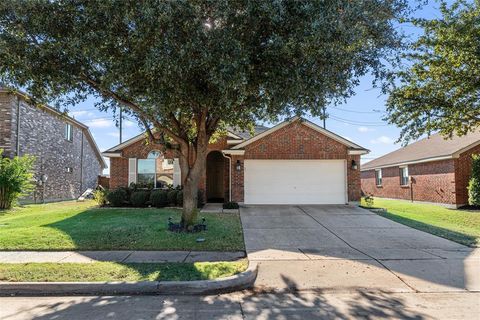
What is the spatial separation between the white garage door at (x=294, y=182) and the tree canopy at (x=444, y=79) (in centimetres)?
407

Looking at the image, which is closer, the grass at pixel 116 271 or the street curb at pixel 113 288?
the street curb at pixel 113 288

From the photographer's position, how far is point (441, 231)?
11406 millimetres

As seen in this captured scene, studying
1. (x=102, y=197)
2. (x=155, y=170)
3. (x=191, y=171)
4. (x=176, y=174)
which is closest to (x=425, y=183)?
(x=176, y=174)

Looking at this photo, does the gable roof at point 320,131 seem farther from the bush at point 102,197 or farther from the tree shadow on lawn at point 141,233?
the bush at point 102,197

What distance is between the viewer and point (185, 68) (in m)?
7.00

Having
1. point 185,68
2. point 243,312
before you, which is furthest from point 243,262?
point 185,68

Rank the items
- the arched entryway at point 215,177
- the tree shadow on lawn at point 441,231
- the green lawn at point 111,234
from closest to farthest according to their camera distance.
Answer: the green lawn at point 111,234
the tree shadow on lawn at point 441,231
the arched entryway at point 215,177

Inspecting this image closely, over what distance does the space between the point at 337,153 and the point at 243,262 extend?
11.5m

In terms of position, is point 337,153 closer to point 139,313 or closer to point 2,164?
point 139,313

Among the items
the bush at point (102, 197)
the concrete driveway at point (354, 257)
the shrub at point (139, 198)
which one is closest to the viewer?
the concrete driveway at point (354, 257)

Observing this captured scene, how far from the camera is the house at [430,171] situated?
18953mm

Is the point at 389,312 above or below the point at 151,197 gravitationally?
below

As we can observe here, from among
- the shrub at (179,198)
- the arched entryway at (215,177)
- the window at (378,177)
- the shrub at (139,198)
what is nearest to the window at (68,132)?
the arched entryway at (215,177)

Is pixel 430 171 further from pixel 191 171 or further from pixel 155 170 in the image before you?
pixel 191 171
